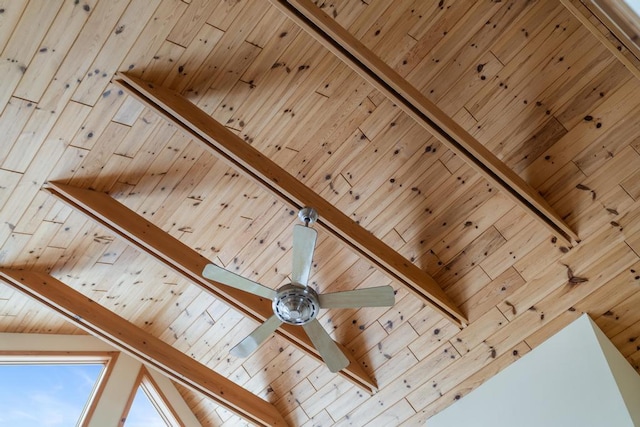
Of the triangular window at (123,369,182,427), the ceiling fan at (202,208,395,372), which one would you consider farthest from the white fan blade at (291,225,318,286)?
the triangular window at (123,369,182,427)

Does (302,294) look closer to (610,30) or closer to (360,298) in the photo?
(360,298)

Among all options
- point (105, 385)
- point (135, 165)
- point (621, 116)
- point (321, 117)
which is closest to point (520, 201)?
point (621, 116)

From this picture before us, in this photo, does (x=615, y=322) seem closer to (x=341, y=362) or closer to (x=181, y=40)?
(x=341, y=362)

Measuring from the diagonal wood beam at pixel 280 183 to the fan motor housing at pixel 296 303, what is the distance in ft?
1.80

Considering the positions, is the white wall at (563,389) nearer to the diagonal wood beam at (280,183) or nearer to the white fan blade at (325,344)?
the diagonal wood beam at (280,183)

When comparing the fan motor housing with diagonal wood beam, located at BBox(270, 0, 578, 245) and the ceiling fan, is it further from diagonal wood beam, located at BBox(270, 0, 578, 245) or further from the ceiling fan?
diagonal wood beam, located at BBox(270, 0, 578, 245)

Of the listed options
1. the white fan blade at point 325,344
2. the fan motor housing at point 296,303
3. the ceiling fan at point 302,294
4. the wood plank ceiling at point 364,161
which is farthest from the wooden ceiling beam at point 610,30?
the white fan blade at point 325,344

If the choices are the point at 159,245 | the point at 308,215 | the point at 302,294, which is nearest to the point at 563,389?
the point at 302,294

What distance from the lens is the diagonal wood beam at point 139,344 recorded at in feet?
13.2

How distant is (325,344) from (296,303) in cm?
37

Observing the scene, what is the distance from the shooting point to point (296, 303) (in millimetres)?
3180

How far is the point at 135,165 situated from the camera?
149 inches

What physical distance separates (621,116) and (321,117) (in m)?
1.76

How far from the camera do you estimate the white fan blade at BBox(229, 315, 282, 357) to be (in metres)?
3.36
